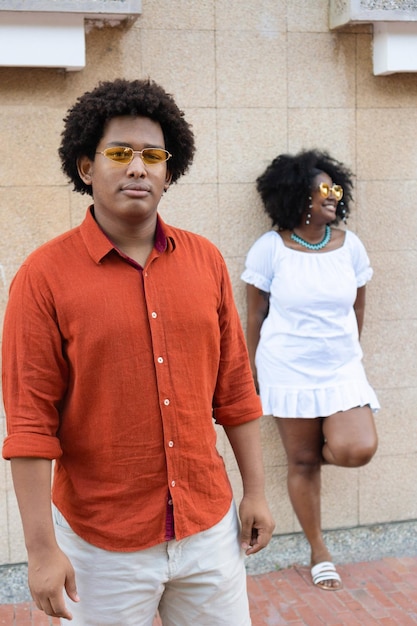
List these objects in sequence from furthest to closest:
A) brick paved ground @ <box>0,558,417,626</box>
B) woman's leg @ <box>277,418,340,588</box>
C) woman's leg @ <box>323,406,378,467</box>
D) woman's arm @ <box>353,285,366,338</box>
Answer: woman's arm @ <box>353,285,366,338</box> < woman's leg @ <box>277,418,340,588</box> < woman's leg @ <box>323,406,378,467</box> < brick paved ground @ <box>0,558,417,626</box>

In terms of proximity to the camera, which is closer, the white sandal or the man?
the man

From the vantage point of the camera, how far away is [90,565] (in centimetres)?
225

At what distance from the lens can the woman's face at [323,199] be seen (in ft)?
13.7

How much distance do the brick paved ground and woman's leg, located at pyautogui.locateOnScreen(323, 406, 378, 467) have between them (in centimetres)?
69

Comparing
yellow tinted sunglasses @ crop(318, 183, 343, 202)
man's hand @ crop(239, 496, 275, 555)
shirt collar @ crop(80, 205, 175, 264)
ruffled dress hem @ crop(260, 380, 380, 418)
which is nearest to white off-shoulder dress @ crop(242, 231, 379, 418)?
ruffled dress hem @ crop(260, 380, 380, 418)

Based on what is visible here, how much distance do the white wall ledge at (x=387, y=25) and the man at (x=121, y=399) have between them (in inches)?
88.6

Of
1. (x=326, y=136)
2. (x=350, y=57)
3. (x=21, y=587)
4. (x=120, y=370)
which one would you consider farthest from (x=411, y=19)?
(x=21, y=587)

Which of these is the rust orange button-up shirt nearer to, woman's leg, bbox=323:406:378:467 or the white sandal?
woman's leg, bbox=323:406:378:467

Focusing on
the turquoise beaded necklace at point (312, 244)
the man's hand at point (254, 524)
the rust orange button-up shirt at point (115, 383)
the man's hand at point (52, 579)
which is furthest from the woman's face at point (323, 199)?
the man's hand at point (52, 579)

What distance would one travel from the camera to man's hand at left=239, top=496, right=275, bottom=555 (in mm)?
2473

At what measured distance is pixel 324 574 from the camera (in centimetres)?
428

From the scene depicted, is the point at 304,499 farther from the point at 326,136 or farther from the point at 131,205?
the point at 131,205

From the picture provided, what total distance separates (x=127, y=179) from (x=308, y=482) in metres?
2.56

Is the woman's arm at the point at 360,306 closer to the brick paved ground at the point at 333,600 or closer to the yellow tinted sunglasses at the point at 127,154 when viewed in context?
the brick paved ground at the point at 333,600
